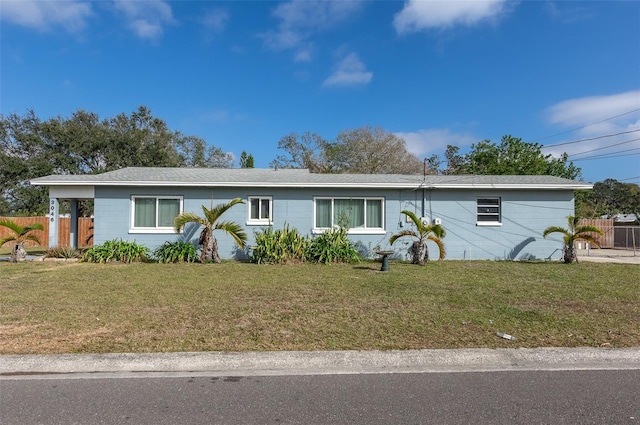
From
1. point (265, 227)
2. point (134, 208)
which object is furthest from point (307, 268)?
point (134, 208)

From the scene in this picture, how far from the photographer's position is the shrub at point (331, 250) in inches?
496

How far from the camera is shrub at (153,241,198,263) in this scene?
12578 mm

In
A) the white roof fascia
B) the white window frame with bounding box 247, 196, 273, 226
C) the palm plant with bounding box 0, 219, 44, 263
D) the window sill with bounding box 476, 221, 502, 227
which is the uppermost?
the white roof fascia

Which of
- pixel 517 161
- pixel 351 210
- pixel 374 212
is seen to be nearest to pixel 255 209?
pixel 351 210

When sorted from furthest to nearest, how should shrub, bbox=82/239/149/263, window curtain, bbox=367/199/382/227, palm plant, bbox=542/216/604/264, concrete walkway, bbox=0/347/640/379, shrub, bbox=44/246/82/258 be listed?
window curtain, bbox=367/199/382/227 → shrub, bbox=44/246/82/258 → palm plant, bbox=542/216/604/264 → shrub, bbox=82/239/149/263 → concrete walkway, bbox=0/347/640/379

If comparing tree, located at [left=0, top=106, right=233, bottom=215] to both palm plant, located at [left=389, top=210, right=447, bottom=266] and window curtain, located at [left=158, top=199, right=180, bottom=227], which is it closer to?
window curtain, located at [left=158, top=199, right=180, bottom=227]

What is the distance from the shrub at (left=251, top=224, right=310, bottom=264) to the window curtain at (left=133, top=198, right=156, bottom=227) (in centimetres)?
389

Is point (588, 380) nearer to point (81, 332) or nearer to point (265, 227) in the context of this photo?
point (81, 332)

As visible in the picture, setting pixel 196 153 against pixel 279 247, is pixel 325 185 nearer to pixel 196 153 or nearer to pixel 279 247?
pixel 279 247

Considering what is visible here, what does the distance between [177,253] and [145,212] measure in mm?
2275

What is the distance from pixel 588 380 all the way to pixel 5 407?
5.46m

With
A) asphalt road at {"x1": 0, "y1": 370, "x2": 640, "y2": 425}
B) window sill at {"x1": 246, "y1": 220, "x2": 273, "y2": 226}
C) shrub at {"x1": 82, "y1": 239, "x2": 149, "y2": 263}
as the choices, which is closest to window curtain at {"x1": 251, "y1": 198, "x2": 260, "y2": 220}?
window sill at {"x1": 246, "y1": 220, "x2": 273, "y2": 226}

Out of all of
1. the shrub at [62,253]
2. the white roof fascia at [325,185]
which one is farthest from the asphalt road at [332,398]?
the shrub at [62,253]

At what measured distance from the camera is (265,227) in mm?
13695
